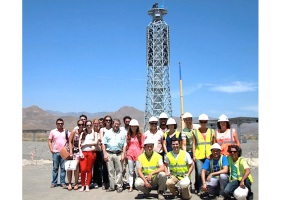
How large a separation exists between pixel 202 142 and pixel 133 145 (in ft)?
4.59

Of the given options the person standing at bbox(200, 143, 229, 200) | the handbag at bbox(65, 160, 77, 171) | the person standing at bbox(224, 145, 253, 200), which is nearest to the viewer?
the person standing at bbox(224, 145, 253, 200)

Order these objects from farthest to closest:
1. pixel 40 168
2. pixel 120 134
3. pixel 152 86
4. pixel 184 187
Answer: pixel 152 86, pixel 40 168, pixel 120 134, pixel 184 187

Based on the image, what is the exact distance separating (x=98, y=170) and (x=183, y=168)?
218 centimetres

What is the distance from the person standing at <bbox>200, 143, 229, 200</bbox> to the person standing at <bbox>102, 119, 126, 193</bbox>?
176cm

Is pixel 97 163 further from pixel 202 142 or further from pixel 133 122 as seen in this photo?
pixel 202 142

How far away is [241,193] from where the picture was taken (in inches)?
251

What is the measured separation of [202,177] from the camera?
6.80 m

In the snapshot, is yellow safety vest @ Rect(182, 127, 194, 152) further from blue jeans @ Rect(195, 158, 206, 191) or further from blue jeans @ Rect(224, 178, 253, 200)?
blue jeans @ Rect(224, 178, 253, 200)

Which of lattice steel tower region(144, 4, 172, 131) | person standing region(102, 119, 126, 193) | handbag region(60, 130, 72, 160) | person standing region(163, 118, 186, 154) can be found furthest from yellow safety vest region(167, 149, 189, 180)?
lattice steel tower region(144, 4, 172, 131)

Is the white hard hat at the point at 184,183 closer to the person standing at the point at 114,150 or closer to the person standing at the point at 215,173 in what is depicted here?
the person standing at the point at 215,173

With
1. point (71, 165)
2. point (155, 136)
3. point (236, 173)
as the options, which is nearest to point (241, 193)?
point (236, 173)

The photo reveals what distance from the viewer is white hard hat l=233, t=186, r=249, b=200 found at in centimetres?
638
